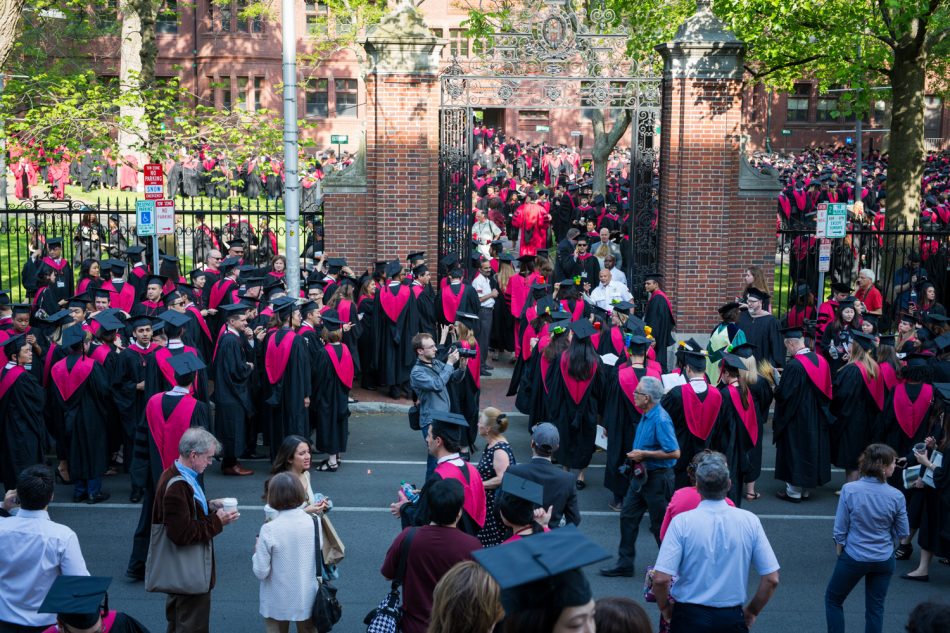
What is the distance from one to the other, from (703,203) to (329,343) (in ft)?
22.3

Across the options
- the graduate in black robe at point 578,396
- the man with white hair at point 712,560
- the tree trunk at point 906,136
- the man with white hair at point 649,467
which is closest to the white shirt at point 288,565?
the man with white hair at point 712,560

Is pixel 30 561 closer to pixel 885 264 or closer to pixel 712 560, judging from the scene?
pixel 712 560

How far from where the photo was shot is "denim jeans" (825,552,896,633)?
6.79 meters

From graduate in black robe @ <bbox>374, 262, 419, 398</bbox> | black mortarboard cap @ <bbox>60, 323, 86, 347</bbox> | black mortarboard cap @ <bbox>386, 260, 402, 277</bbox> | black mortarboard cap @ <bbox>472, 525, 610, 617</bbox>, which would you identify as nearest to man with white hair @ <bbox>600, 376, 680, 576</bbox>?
black mortarboard cap @ <bbox>472, 525, 610, 617</bbox>

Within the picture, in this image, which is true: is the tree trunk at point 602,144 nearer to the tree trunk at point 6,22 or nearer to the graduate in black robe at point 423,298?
the graduate in black robe at point 423,298

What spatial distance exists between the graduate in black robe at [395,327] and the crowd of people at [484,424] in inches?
1.2

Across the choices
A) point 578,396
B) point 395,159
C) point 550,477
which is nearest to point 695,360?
point 578,396

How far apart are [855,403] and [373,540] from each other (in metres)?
4.94

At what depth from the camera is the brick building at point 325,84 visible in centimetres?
4494

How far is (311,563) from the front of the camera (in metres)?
6.03

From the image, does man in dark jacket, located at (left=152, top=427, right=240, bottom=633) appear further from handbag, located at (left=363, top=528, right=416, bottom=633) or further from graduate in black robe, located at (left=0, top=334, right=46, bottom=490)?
graduate in black robe, located at (left=0, top=334, right=46, bottom=490)

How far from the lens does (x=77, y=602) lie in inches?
177

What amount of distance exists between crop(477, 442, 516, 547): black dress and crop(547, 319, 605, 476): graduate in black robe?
356 centimetres

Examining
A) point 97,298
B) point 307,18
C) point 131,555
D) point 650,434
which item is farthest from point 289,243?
point 307,18
